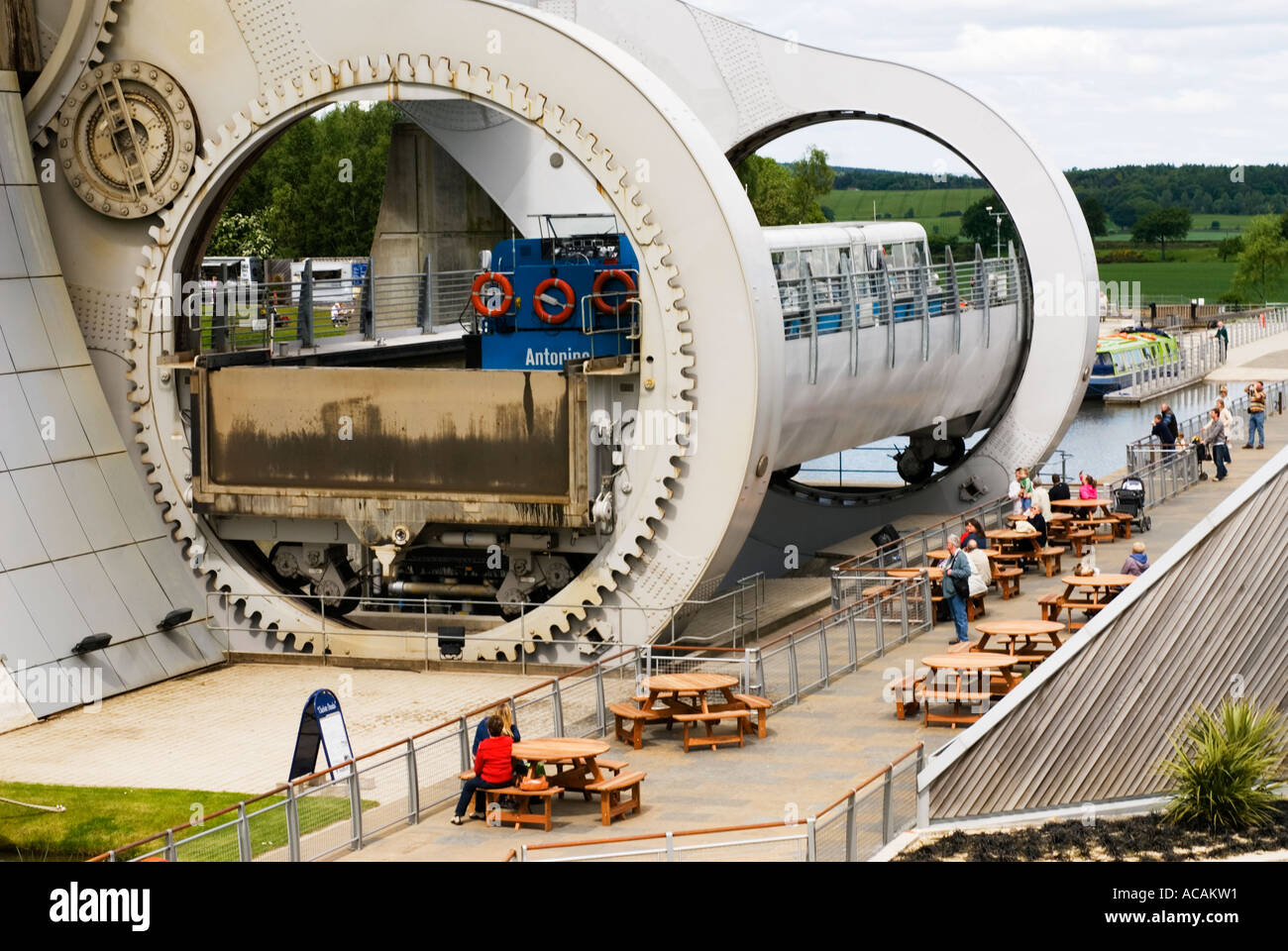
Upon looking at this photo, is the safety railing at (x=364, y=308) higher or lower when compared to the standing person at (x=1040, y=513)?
higher

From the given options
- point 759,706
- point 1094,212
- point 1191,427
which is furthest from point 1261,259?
point 759,706

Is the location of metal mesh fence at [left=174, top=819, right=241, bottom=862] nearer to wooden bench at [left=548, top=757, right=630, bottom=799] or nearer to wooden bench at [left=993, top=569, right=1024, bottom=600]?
wooden bench at [left=548, top=757, right=630, bottom=799]

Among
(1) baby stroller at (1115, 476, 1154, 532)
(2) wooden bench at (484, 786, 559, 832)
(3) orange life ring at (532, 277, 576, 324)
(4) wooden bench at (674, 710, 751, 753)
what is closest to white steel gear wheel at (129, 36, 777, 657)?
(3) orange life ring at (532, 277, 576, 324)

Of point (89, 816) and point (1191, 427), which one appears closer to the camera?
point (89, 816)

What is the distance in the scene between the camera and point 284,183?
268 ft

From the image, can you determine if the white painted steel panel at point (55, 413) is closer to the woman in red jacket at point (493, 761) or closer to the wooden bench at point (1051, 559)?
the woman in red jacket at point (493, 761)

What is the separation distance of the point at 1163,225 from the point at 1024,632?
13202cm

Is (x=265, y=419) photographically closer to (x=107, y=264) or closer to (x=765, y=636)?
(x=107, y=264)

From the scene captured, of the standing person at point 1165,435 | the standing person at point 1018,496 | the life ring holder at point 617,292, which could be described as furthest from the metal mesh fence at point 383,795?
the standing person at point 1165,435

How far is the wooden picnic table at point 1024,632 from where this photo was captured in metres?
20.0

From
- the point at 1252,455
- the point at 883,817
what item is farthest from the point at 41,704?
the point at 1252,455

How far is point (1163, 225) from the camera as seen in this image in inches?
5748

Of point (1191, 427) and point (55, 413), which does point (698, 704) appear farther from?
point (1191, 427)

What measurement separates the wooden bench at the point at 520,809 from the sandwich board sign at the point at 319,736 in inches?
71.0
